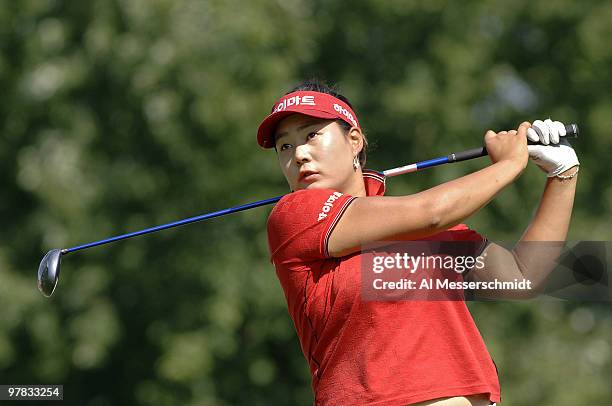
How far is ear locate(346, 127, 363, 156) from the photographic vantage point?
4.15m

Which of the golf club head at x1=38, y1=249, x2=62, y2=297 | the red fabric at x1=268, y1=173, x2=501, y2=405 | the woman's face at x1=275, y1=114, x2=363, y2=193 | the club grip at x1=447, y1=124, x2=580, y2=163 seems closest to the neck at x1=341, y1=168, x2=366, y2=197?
the woman's face at x1=275, y1=114, x2=363, y2=193

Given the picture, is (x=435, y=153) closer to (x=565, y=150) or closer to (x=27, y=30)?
(x=27, y=30)

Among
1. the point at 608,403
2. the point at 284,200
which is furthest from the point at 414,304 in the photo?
the point at 608,403

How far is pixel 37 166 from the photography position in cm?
1449

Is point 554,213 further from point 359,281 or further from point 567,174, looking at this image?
point 359,281

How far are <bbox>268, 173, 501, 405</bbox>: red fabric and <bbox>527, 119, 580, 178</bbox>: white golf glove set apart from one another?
0.71 meters

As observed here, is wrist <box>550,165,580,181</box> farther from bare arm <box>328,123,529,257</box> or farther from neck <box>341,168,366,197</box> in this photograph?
neck <box>341,168,366,197</box>

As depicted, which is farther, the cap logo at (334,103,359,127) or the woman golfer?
the cap logo at (334,103,359,127)

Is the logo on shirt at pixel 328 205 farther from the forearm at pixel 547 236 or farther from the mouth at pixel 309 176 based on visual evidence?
the forearm at pixel 547 236

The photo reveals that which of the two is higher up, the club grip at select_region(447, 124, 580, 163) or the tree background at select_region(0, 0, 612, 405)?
the tree background at select_region(0, 0, 612, 405)

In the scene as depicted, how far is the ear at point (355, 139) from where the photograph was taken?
13.6 feet

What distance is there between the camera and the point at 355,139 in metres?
4.19

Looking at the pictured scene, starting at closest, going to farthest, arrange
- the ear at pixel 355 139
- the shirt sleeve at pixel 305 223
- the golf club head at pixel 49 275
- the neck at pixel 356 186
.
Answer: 1. the shirt sleeve at pixel 305 223
2. the neck at pixel 356 186
3. the ear at pixel 355 139
4. the golf club head at pixel 49 275

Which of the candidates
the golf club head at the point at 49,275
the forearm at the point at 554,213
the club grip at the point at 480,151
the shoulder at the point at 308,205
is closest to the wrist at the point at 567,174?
the forearm at the point at 554,213
